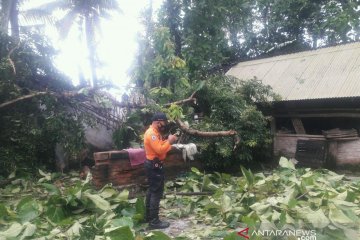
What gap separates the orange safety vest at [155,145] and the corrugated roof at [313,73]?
19.3 feet

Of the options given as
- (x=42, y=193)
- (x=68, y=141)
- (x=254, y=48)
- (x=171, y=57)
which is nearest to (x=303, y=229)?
(x=42, y=193)

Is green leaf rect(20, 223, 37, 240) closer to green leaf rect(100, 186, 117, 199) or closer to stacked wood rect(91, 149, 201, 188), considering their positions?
green leaf rect(100, 186, 117, 199)

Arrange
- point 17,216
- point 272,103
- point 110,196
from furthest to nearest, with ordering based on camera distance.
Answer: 1. point 272,103
2. point 110,196
3. point 17,216

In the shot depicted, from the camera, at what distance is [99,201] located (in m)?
5.59

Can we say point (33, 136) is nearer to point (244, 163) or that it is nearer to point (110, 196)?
point (110, 196)

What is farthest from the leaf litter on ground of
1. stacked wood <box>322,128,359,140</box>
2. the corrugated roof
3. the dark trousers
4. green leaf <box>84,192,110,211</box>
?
the corrugated roof

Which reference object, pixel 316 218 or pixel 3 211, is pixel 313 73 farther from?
pixel 3 211

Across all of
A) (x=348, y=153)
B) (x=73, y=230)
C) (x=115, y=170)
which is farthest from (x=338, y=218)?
(x=348, y=153)

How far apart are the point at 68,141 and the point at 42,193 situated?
230 centimetres

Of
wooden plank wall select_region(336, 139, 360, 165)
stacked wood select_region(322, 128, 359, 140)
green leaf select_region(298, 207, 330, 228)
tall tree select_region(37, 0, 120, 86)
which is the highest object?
tall tree select_region(37, 0, 120, 86)

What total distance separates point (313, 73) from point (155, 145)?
24.9 ft

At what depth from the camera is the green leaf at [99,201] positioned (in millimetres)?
5492

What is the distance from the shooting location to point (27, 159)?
9859mm

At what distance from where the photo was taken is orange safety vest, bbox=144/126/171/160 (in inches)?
211
